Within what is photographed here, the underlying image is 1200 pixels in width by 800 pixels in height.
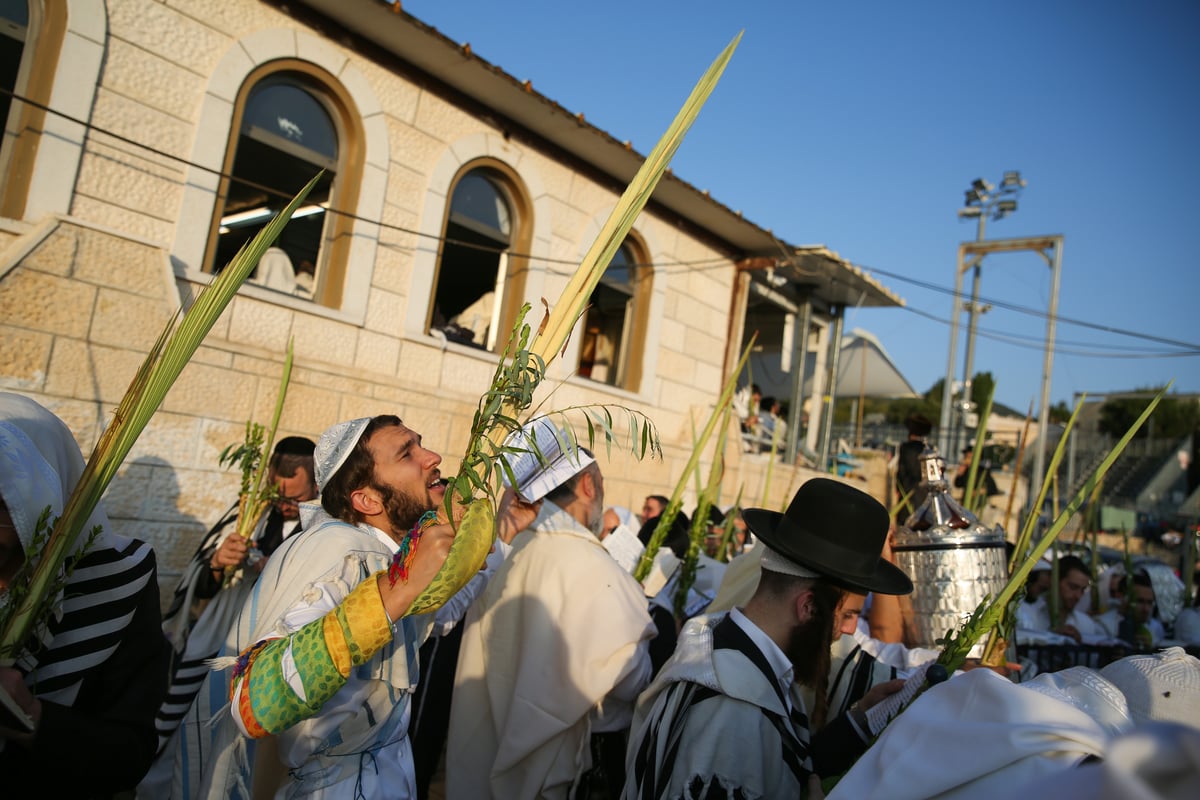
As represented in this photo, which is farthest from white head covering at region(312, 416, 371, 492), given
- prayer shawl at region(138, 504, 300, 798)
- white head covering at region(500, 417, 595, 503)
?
prayer shawl at region(138, 504, 300, 798)

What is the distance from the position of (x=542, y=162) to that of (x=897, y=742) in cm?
723

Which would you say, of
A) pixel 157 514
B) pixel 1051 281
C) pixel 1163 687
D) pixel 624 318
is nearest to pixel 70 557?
pixel 1163 687

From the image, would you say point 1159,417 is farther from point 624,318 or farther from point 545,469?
point 545,469

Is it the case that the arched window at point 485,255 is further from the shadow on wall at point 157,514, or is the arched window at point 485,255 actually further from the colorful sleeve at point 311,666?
the colorful sleeve at point 311,666

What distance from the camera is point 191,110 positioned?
17.6 feet

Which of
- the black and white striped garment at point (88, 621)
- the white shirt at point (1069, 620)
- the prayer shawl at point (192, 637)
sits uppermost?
the black and white striped garment at point (88, 621)

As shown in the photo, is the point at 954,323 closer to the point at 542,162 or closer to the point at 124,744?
the point at 542,162

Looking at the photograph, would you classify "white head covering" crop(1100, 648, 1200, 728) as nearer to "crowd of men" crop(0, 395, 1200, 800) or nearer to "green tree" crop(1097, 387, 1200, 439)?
"crowd of men" crop(0, 395, 1200, 800)

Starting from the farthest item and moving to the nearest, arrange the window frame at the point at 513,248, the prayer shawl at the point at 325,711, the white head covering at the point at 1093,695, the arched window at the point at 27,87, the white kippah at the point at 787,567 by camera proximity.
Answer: the window frame at the point at 513,248 → the arched window at the point at 27,87 → the white kippah at the point at 787,567 → the prayer shawl at the point at 325,711 → the white head covering at the point at 1093,695

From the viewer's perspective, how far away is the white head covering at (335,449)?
7.18 feet

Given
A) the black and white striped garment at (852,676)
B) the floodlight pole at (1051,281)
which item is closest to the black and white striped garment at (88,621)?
the black and white striped garment at (852,676)

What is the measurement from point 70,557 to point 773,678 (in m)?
1.67

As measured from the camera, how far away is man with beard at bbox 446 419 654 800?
2682mm

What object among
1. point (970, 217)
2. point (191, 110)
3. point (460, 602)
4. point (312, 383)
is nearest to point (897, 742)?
point (460, 602)
